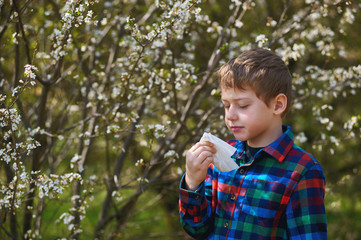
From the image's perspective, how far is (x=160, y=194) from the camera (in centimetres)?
495

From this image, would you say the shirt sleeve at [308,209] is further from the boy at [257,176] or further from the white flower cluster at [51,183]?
the white flower cluster at [51,183]

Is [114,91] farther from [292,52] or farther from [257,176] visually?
[257,176]

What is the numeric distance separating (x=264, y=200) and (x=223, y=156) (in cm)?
26

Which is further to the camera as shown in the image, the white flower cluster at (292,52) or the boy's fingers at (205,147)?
the white flower cluster at (292,52)

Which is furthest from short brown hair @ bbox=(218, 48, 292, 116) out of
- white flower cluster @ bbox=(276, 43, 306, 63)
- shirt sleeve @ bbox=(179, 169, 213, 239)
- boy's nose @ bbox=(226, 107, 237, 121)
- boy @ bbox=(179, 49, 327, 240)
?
white flower cluster @ bbox=(276, 43, 306, 63)

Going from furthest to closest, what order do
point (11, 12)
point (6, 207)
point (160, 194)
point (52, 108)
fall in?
point (160, 194)
point (52, 108)
point (11, 12)
point (6, 207)

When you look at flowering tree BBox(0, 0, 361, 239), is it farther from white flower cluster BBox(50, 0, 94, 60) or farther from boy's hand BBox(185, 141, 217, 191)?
boy's hand BBox(185, 141, 217, 191)

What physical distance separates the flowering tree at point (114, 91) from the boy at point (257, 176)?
1034 mm

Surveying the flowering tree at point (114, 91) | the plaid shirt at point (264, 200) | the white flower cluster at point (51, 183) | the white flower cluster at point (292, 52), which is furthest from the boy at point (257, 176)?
the white flower cluster at point (292, 52)

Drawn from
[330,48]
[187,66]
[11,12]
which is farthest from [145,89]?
[330,48]

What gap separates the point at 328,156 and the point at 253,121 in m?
4.34

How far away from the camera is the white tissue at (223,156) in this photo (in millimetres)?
2012

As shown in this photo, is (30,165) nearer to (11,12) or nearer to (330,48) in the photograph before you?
(11,12)

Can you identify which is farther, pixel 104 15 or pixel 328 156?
pixel 328 156
